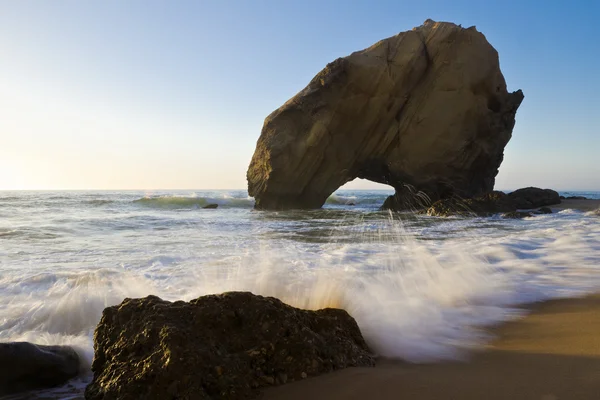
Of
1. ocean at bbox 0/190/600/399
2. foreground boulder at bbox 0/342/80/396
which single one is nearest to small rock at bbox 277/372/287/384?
ocean at bbox 0/190/600/399

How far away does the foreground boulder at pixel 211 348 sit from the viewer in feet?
5.55

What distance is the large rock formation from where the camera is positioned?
59.4 feet

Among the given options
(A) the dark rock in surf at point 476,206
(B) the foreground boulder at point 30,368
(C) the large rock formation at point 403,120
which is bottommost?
(B) the foreground boulder at point 30,368

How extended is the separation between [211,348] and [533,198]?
829 inches

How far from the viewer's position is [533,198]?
1944cm

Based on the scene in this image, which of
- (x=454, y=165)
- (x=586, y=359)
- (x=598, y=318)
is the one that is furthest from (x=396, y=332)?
(x=454, y=165)

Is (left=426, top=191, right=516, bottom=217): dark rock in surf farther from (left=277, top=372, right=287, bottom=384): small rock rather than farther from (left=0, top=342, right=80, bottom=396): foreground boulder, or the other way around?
(left=0, top=342, right=80, bottom=396): foreground boulder

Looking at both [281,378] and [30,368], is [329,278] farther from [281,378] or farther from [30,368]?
[30,368]

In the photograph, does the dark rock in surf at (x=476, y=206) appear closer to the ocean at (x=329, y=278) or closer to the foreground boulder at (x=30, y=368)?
the ocean at (x=329, y=278)

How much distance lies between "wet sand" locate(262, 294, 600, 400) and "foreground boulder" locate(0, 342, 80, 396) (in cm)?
122

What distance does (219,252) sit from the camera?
6.58 meters

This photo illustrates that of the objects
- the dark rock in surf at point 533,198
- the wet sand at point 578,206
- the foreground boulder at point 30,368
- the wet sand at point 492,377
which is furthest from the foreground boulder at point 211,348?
the dark rock in surf at point 533,198

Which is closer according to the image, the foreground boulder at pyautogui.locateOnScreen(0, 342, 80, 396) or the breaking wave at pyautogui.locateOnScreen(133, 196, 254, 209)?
the foreground boulder at pyautogui.locateOnScreen(0, 342, 80, 396)

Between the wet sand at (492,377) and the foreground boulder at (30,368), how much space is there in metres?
1.22
